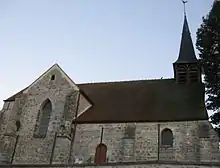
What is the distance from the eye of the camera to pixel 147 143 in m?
19.5

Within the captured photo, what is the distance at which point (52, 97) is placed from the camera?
75.2ft

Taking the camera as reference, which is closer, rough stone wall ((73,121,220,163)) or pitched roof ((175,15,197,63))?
rough stone wall ((73,121,220,163))

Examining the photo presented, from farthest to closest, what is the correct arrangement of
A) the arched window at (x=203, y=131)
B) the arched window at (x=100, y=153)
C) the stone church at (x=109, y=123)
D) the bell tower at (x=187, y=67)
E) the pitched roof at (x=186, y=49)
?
the pitched roof at (x=186, y=49) < the bell tower at (x=187, y=67) < the arched window at (x=100, y=153) < the stone church at (x=109, y=123) < the arched window at (x=203, y=131)

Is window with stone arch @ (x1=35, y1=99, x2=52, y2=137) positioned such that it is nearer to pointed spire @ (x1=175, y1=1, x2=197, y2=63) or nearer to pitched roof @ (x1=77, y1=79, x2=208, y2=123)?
pitched roof @ (x1=77, y1=79, x2=208, y2=123)

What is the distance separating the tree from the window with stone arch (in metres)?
10.7

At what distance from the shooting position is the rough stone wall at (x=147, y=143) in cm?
1825

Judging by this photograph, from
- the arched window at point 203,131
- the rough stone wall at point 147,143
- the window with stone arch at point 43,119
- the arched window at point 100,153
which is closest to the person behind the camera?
the rough stone wall at point 147,143

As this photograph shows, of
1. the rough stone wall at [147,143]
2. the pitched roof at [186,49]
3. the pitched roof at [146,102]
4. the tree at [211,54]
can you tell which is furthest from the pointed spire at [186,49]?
the rough stone wall at [147,143]

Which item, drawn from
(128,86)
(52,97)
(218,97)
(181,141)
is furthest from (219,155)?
(52,97)

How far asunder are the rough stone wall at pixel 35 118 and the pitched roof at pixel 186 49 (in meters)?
9.17

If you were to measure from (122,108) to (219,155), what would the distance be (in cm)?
714

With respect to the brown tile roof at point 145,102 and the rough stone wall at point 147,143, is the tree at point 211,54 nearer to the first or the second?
the brown tile roof at point 145,102

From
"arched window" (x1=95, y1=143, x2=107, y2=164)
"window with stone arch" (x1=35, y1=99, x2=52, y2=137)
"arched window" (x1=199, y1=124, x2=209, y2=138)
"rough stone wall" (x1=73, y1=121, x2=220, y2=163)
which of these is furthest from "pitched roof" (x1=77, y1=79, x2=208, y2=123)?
"window with stone arch" (x1=35, y1=99, x2=52, y2=137)

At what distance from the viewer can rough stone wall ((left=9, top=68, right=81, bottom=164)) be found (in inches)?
816
